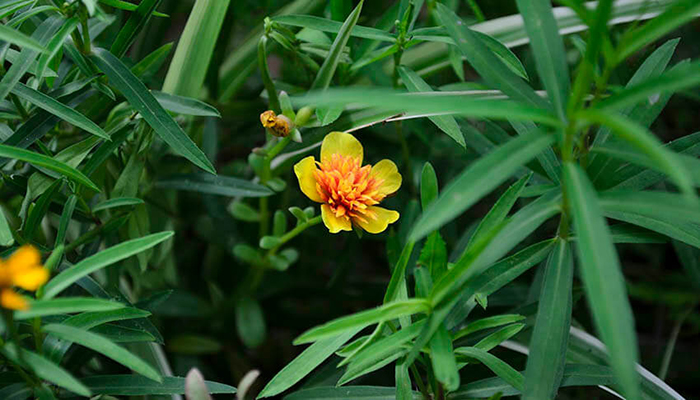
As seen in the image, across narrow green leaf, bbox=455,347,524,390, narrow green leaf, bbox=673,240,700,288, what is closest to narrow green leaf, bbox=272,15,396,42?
narrow green leaf, bbox=455,347,524,390

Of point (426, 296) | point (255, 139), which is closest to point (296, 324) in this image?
point (255, 139)

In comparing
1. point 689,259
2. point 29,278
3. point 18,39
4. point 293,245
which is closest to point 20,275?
point 29,278

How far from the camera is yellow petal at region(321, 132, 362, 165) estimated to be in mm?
667

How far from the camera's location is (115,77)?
0.64 meters

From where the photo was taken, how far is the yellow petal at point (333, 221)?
617mm

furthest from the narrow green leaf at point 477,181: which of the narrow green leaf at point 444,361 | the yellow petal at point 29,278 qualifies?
the yellow petal at point 29,278

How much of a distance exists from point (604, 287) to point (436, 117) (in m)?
0.30

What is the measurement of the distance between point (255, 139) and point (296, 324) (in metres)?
0.31

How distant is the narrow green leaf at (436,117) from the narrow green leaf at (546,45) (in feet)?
0.47

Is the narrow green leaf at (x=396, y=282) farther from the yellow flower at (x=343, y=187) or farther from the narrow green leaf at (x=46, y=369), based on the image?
the narrow green leaf at (x=46, y=369)

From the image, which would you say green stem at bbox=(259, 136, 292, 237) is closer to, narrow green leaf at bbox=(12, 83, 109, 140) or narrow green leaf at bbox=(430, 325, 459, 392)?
narrow green leaf at bbox=(12, 83, 109, 140)

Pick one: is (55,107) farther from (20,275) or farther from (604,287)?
→ (604,287)

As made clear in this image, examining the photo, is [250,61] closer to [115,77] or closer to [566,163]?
[115,77]

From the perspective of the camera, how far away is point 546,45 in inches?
20.0
